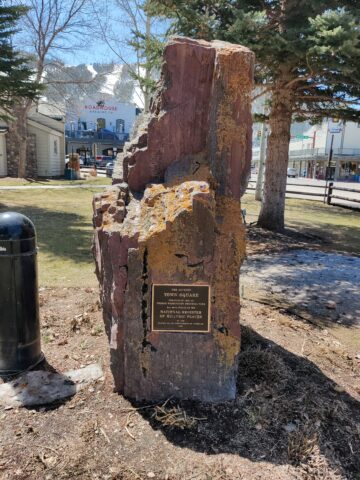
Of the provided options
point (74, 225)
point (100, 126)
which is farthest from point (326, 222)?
point (100, 126)

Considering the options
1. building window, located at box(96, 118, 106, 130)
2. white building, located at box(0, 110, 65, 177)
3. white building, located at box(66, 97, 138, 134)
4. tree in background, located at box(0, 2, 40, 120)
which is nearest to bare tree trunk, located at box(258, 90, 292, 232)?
tree in background, located at box(0, 2, 40, 120)

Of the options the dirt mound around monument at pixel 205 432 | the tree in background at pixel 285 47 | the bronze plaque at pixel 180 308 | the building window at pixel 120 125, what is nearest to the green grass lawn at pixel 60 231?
the dirt mound around monument at pixel 205 432

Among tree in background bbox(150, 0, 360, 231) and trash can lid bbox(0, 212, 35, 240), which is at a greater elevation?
tree in background bbox(150, 0, 360, 231)

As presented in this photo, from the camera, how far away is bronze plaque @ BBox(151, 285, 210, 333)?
9.64 feet

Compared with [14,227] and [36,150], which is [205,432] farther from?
[36,150]

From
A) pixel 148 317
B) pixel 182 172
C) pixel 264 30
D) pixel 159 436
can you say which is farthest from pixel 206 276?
pixel 264 30

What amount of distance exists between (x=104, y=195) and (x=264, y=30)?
627 cm

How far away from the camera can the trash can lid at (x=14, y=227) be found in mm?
3313

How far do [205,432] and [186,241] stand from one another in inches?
52.7

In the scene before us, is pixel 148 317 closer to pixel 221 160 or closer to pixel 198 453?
pixel 198 453

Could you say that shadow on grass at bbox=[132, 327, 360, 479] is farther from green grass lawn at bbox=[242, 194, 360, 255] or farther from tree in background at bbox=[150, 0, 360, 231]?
green grass lawn at bbox=[242, 194, 360, 255]

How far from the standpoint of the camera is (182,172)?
10.8 ft

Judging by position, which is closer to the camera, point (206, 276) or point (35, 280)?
point (206, 276)

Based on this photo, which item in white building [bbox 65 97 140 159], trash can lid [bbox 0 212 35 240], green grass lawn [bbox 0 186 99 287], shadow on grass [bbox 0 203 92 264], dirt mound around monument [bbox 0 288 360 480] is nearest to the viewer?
dirt mound around monument [bbox 0 288 360 480]
